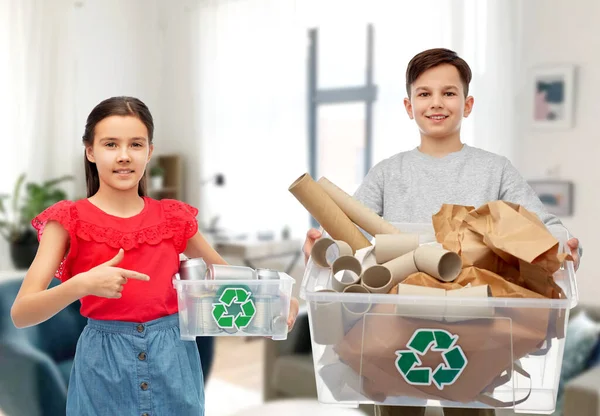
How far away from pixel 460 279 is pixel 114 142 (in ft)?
1.94

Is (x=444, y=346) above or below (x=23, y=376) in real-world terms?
above

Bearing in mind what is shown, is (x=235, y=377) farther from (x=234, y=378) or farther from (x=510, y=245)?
(x=510, y=245)

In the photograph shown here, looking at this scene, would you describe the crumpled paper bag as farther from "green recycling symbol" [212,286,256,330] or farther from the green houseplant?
the green houseplant

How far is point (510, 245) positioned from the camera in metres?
0.96

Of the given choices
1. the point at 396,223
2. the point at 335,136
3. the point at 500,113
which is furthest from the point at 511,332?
the point at 335,136

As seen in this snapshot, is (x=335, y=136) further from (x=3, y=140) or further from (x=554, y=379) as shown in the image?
(x=554, y=379)

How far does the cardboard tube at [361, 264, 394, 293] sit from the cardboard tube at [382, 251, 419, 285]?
0.05 feet

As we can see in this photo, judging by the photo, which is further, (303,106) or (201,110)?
(201,110)

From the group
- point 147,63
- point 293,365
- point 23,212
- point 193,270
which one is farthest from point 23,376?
point 147,63

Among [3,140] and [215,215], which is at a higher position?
[3,140]

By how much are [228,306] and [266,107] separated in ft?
12.7

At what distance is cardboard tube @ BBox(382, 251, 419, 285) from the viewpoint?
1.03m

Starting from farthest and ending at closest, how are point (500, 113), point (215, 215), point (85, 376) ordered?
point (215, 215) < point (500, 113) < point (85, 376)

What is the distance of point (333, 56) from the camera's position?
178 inches
